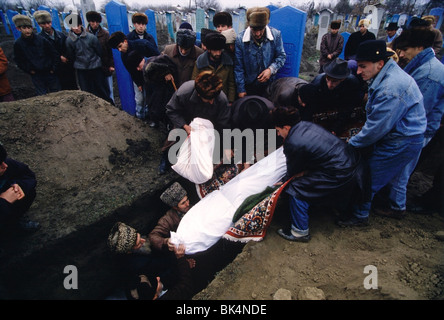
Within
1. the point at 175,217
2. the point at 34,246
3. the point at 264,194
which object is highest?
the point at 264,194

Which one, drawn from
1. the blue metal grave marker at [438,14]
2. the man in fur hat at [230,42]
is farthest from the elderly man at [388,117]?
the blue metal grave marker at [438,14]

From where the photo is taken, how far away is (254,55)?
137 inches

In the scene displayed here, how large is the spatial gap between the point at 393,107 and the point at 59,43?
214 inches

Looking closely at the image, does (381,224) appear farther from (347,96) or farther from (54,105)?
(54,105)

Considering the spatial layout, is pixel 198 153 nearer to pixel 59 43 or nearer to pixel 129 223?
pixel 129 223

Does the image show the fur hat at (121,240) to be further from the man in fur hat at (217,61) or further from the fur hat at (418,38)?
the fur hat at (418,38)

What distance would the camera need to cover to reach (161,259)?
2.80 meters

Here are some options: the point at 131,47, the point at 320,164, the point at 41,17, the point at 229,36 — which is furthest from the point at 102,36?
the point at 320,164

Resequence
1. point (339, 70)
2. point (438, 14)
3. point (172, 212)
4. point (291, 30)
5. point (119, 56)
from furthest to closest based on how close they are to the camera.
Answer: point (438, 14)
point (119, 56)
point (291, 30)
point (172, 212)
point (339, 70)

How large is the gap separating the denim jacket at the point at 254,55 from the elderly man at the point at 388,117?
1.42 metres

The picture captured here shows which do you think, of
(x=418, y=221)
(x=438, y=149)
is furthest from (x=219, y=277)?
(x=438, y=149)

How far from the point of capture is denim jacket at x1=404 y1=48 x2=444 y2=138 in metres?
2.53

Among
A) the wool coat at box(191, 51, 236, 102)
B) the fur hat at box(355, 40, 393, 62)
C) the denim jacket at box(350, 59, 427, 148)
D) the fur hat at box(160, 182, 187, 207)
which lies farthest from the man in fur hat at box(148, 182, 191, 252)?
the fur hat at box(355, 40, 393, 62)

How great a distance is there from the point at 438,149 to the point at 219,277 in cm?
433
